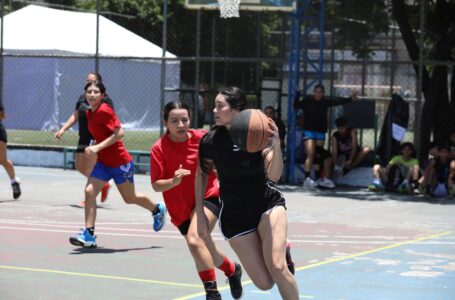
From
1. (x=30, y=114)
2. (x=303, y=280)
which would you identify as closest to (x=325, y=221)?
(x=303, y=280)

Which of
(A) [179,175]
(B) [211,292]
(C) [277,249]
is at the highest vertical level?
(A) [179,175]

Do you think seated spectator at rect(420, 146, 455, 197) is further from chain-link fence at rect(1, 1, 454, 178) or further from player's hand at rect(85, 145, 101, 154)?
chain-link fence at rect(1, 1, 454, 178)

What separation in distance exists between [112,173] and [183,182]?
11.6ft

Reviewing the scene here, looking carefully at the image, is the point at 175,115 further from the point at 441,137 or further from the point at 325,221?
the point at 441,137

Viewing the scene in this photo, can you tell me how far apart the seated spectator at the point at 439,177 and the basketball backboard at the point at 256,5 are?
4.29m

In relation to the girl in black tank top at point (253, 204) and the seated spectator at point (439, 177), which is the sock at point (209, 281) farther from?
the seated spectator at point (439, 177)

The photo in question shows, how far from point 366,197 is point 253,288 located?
31.7 ft

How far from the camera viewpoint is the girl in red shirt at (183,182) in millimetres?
8930

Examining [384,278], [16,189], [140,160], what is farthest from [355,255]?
[140,160]

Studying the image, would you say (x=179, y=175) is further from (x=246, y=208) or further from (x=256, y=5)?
(x=256, y=5)

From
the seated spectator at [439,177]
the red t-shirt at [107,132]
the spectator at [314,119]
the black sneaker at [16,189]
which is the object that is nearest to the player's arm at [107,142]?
the red t-shirt at [107,132]

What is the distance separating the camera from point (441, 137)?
71.1 feet

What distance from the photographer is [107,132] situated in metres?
13.0

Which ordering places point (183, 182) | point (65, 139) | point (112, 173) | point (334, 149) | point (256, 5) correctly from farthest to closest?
point (65, 139) → point (256, 5) → point (334, 149) → point (112, 173) → point (183, 182)
